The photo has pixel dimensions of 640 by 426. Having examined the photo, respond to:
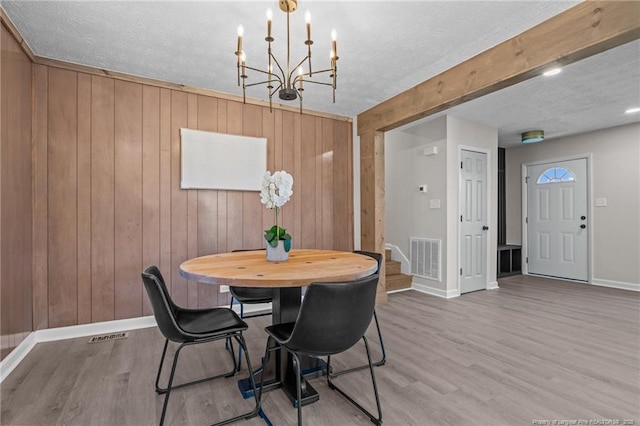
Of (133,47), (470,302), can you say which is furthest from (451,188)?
(133,47)

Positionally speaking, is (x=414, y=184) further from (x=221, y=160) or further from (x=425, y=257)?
(x=221, y=160)

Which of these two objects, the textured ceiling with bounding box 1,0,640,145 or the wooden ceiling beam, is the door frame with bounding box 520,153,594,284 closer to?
the textured ceiling with bounding box 1,0,640,145

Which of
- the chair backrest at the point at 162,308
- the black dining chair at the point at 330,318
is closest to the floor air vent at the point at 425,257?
the black dining chair at the point at 330,318

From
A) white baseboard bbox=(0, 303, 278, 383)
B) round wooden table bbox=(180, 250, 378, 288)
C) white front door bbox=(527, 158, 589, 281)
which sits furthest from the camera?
white front door bbox=(527, 158, 589, 281)

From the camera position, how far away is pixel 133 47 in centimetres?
249

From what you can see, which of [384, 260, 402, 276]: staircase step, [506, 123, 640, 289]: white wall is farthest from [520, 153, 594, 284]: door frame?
[384, 260, 402, 276]: staircase step

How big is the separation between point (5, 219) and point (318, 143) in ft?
9.76

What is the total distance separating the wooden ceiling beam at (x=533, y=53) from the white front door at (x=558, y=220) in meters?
3.71

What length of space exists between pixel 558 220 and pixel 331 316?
5.68 metres

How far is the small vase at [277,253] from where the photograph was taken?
80.3 inches

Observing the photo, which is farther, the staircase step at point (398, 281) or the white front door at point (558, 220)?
the white front door at point (558, 220)

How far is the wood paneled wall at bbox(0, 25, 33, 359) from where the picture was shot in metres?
2.10

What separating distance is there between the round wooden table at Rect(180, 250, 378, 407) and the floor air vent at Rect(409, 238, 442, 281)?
8.36 feet

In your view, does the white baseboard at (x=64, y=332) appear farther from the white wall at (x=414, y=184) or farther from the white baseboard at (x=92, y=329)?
A: the white wall at (x=414, y=184)
